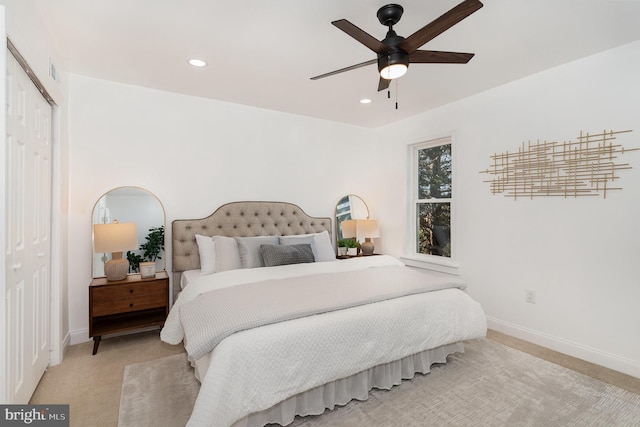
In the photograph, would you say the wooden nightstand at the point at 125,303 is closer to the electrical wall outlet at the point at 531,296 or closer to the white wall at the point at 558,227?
the white wall at the point at 558,227

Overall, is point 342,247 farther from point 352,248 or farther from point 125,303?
point 125,303

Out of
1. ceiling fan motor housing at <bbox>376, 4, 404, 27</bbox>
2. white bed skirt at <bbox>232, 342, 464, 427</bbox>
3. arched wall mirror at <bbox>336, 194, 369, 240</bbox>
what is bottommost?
white bed skirt at <bbox>232, 342, 464, 427</bbox>

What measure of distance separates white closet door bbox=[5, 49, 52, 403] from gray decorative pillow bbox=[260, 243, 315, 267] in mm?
1732

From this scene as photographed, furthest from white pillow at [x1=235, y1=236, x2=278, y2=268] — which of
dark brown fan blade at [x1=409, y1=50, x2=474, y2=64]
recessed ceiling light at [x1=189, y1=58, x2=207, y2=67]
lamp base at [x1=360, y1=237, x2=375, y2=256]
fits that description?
dark brown fan blade at [x1=409, y1=50, x2=474, y2=64]

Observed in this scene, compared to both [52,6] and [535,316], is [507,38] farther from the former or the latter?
[52,6]

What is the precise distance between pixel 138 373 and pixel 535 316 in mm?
3514

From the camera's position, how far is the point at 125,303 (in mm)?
2920

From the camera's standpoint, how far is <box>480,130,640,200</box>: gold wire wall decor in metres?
2.59

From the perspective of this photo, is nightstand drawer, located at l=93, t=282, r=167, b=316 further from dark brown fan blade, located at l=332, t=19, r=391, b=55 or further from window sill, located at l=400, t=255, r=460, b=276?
window sill, located at l=400, t=255, r=460, b=276

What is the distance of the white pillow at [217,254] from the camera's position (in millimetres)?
3186

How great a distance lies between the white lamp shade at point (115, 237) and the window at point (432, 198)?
3.39m

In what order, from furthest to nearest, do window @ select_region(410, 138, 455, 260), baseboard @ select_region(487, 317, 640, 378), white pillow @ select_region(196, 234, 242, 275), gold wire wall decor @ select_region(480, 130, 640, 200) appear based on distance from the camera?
window @ select_region(410, 138, 455, 260), white pillow @ select_region(196, 234, 242, 275), gold wire wall decor @ select_region(480, 130, 640, 200), baseboard @ select_region(487, 317, 640, 378)

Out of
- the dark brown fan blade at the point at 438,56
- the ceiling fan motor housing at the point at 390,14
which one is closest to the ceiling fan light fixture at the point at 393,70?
the dark brown fan blade at the point at 438,56

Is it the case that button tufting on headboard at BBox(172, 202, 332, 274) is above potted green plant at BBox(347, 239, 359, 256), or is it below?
above
